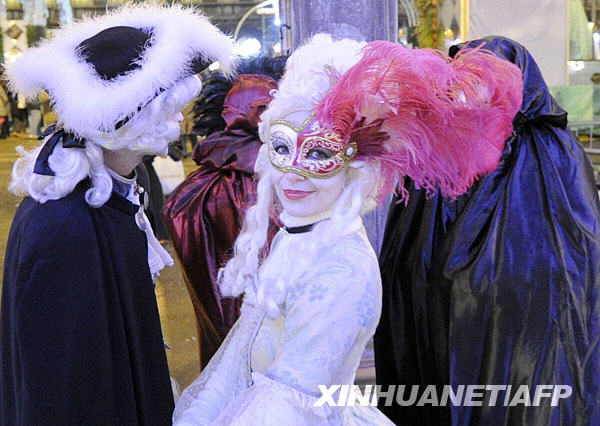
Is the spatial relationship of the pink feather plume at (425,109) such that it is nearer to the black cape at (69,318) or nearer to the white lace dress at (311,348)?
the white lace dress at (311,348)

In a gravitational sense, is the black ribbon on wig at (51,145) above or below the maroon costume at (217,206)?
above

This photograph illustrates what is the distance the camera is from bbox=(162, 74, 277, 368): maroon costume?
10.4ft

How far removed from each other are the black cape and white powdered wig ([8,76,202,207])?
0.15 ft

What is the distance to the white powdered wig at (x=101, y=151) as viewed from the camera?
1998 millimetres

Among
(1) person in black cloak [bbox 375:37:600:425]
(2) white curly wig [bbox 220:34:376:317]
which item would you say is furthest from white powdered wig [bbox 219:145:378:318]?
(1) person in black cloak [bbox 375:37:600:425]

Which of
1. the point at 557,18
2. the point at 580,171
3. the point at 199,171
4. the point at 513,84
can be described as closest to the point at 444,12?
the point at 557,18

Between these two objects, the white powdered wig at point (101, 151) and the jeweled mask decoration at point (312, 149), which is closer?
the jeweled mask decoration at point (312, 149)

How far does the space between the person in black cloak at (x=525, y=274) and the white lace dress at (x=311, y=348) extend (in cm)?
57

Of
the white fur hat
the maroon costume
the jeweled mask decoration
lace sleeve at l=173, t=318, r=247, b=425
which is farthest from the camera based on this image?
the maroon costume

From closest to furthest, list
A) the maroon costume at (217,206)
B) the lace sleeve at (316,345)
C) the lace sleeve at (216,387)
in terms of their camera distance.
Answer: the lace sleeve at (316,345) → the lace sleeve at (216,387) → the maroon costume at (217,206)

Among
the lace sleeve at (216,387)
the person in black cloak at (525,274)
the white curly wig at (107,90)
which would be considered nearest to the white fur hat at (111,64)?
the white curly wig at (107,90)

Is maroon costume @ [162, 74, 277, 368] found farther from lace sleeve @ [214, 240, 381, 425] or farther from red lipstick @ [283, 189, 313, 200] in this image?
lace sleeve @ [214, 240, 381, 425]

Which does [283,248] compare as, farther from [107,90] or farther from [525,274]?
[525,274]

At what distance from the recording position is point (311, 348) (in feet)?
5.41
